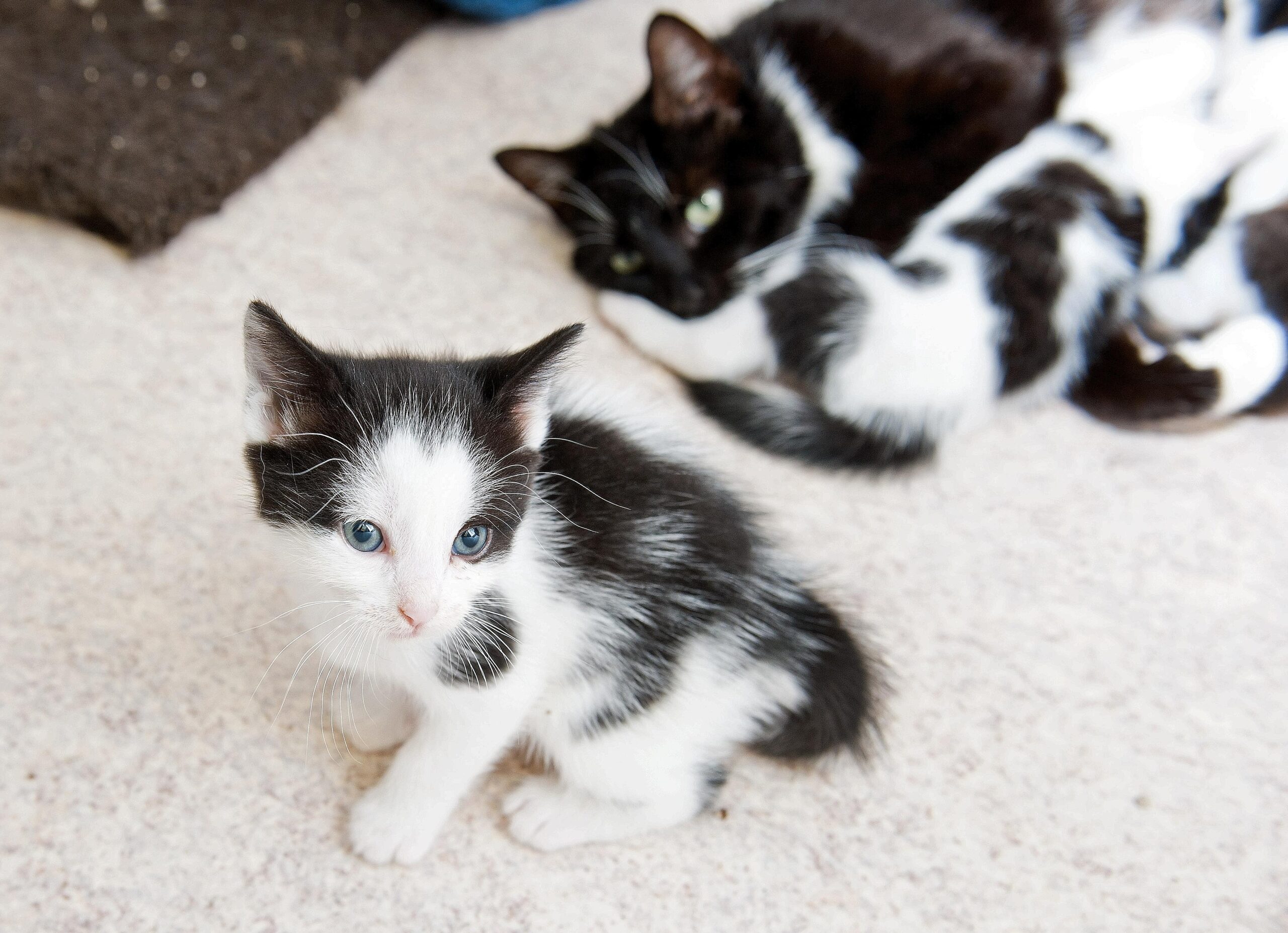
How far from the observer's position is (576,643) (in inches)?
40.3

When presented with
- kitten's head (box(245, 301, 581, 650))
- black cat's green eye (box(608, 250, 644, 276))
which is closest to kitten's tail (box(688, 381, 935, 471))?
black cat's green eye (box(608, 250, 644, 276))

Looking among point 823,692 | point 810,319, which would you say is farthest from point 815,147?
point 823,692

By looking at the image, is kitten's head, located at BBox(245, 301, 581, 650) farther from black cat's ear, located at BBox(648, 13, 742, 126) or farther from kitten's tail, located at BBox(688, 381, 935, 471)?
black cat's ear, located at BBox(648, 13, 742, 126)

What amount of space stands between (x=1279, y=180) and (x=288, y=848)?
1.84m

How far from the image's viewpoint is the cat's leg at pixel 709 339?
1569 mm

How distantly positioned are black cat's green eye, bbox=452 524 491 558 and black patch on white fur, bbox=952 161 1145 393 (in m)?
0.95

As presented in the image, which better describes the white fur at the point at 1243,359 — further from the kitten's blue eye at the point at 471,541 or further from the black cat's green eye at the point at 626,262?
the kitten's blue eye at the point at 471,541

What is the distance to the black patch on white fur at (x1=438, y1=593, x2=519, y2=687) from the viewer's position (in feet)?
3.05

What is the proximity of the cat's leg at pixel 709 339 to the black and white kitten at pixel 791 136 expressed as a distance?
4 cm

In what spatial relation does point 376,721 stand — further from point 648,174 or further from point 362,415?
point 648,174

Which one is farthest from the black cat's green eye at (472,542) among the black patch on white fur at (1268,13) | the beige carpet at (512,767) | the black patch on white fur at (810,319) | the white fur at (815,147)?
the black patch on white fur at (1268,13)

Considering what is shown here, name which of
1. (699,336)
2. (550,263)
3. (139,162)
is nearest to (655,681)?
(699,336)

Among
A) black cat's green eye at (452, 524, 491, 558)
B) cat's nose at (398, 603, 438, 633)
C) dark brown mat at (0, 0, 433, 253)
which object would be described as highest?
black cat's green eye at (452, 524, 491, 558)

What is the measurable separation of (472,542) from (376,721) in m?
0.36
